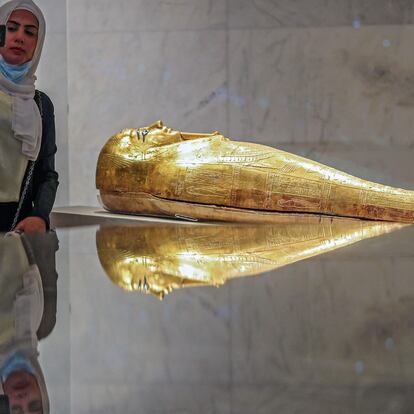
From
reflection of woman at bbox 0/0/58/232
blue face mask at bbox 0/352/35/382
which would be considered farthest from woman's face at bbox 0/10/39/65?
blue face mask at bbox 0/352/35/382

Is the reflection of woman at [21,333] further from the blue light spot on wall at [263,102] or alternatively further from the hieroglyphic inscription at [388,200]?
the blue light spot on wall at [263,102]

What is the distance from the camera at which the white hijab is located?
3.18 meters

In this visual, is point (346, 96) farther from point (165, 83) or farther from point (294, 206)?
A: point (294, 206)

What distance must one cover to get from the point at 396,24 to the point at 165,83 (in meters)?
1.97

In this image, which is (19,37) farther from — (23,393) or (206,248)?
(23,393)

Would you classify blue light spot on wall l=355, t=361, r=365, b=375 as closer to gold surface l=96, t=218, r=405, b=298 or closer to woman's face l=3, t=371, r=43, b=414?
woman's face l=3, t=371, r=43, b=414

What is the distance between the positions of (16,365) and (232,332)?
35cm

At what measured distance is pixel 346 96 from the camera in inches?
257

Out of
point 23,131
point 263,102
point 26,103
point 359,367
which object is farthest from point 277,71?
point 359,367

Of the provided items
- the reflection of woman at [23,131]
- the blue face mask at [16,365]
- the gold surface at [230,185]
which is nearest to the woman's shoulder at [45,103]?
the reflection of woman at [23,131]

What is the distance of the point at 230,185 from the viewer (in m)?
4.18

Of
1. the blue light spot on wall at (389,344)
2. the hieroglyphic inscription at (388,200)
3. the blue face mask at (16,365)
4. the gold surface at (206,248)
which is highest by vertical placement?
the hieroglyphic inscription at (388,200)

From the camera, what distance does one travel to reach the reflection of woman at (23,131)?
3191mm

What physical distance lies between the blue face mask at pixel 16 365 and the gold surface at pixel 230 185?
9.96 feet
